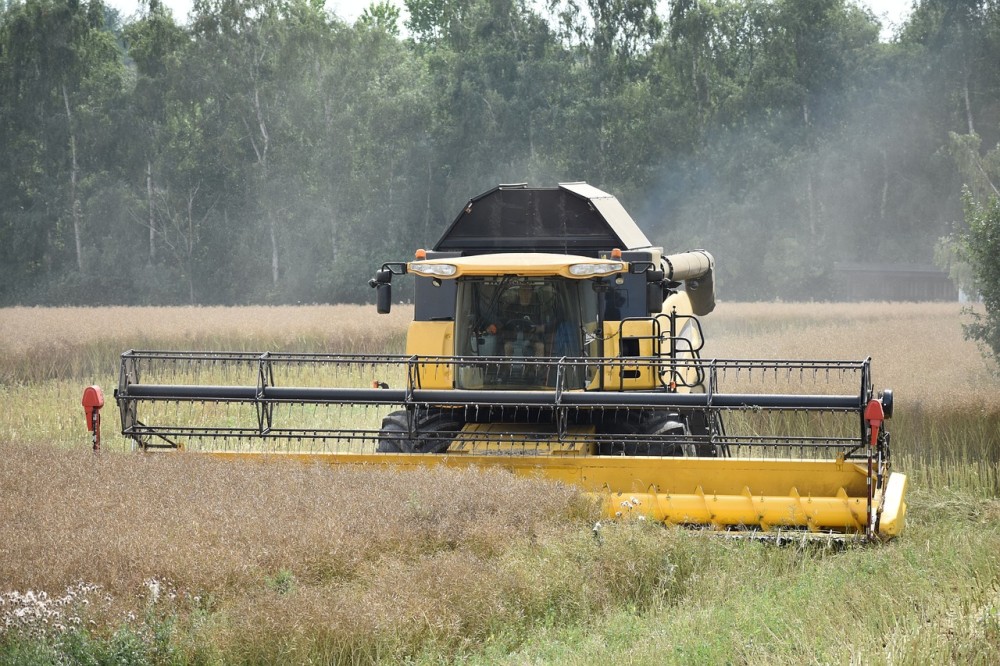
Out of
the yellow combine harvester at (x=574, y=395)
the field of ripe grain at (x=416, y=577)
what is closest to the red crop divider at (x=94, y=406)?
the yellow combine harvester at (x=574, y=395)

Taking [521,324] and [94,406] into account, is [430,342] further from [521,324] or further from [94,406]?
[94,406]

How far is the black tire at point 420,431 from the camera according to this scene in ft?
28.8

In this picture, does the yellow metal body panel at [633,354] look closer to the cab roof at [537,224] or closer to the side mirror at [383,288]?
the cab roof at [537,224]

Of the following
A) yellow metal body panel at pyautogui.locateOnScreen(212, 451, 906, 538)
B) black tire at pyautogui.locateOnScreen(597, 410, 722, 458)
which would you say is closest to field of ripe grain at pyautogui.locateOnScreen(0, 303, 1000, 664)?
yellow metal body panel at pyautogui.locateOnScreen(212, 451, 906, 538)

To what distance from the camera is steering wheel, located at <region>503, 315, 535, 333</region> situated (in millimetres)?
9539

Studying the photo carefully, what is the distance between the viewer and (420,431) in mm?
8969

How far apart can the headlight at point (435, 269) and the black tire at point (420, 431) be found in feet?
3.41

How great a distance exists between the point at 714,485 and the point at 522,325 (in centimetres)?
210

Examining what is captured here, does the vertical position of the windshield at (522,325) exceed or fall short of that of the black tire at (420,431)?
it exceeds it

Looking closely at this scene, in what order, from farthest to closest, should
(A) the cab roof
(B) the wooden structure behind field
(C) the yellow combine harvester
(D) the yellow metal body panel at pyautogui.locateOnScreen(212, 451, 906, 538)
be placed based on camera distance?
1. (B) the wooden structure behind field
2. (A) the cab roof
3. (C) the yellow combine harvester
4. (D) the yellow metal body panel at pyautogui.locateOnScreen(212, 451, 906, 538)

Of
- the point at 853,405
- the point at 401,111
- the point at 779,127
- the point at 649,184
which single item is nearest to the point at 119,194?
the point at 401,111

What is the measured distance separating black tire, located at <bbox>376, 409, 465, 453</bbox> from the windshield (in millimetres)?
301

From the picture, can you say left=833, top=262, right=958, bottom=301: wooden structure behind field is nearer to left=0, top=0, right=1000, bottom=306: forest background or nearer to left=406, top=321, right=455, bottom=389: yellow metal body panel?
left=0, top=0, right=1000, bottom=306: forest background

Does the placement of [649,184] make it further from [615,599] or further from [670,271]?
[615,599]
